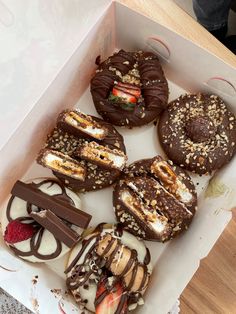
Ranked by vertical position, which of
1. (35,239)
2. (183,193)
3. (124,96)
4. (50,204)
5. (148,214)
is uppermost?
(124,96)

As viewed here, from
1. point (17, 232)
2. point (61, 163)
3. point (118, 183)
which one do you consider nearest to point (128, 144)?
point (118, 183)

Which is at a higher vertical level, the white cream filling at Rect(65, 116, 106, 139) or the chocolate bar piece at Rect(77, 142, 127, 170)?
→ the white cream filling at Rect(65, 116, 106, 139)

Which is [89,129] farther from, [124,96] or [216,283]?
[216,283]

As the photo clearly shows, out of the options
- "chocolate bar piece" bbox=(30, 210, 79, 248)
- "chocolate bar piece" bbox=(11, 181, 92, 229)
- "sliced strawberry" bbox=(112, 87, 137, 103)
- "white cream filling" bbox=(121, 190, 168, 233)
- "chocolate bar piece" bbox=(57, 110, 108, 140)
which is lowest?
"chocolate bar piece" bbox=(30, 210, 79, 248)

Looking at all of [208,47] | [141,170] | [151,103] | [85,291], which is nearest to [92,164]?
[141,170]

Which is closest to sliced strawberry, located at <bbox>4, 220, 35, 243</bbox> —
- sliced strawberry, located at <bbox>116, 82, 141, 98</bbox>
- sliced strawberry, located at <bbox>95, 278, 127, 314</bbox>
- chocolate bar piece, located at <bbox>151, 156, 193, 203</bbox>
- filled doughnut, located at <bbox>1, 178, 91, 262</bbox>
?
filled doughnut, located at <bbox>1, 178, 91, 262</bbox>

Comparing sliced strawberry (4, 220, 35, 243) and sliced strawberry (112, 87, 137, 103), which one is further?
sliced strawberry (112, 87, 137, 103)

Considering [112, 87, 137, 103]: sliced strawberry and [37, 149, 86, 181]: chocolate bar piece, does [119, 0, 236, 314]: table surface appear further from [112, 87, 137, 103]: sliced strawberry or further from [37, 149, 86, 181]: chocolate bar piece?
[37, 149, 86, 181]: chocolate bar piece
